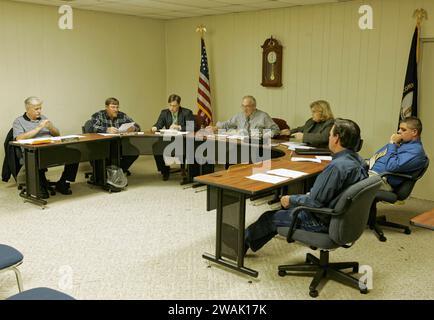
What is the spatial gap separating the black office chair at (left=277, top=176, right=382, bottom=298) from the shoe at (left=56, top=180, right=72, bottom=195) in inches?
129

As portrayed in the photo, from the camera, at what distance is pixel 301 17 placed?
20.0ft

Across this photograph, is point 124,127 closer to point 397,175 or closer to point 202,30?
point 202,30

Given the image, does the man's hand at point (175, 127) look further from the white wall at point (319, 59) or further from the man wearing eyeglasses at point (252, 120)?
the white wall at point (319, 59)

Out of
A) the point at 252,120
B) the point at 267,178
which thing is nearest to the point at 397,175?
the point at 267,178

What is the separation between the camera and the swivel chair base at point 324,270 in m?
3.08

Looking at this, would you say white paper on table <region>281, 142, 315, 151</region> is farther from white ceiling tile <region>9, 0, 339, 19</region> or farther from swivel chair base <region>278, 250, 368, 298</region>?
white ceiling tile <region>9, 0, 339, 19</region>

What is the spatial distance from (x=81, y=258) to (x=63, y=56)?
378 centimetres

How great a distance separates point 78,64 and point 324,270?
4936 millimetres

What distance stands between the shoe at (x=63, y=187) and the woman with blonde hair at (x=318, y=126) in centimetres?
281

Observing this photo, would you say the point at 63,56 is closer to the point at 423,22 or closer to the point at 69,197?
the point at 69,197

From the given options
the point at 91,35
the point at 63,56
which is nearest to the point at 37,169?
the point at 63,56

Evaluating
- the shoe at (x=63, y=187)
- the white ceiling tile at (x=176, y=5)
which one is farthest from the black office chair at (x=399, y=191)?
the shoe at (x=63, y=187)

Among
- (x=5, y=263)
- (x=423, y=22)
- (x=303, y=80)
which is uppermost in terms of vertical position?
(x=423, y=22)
